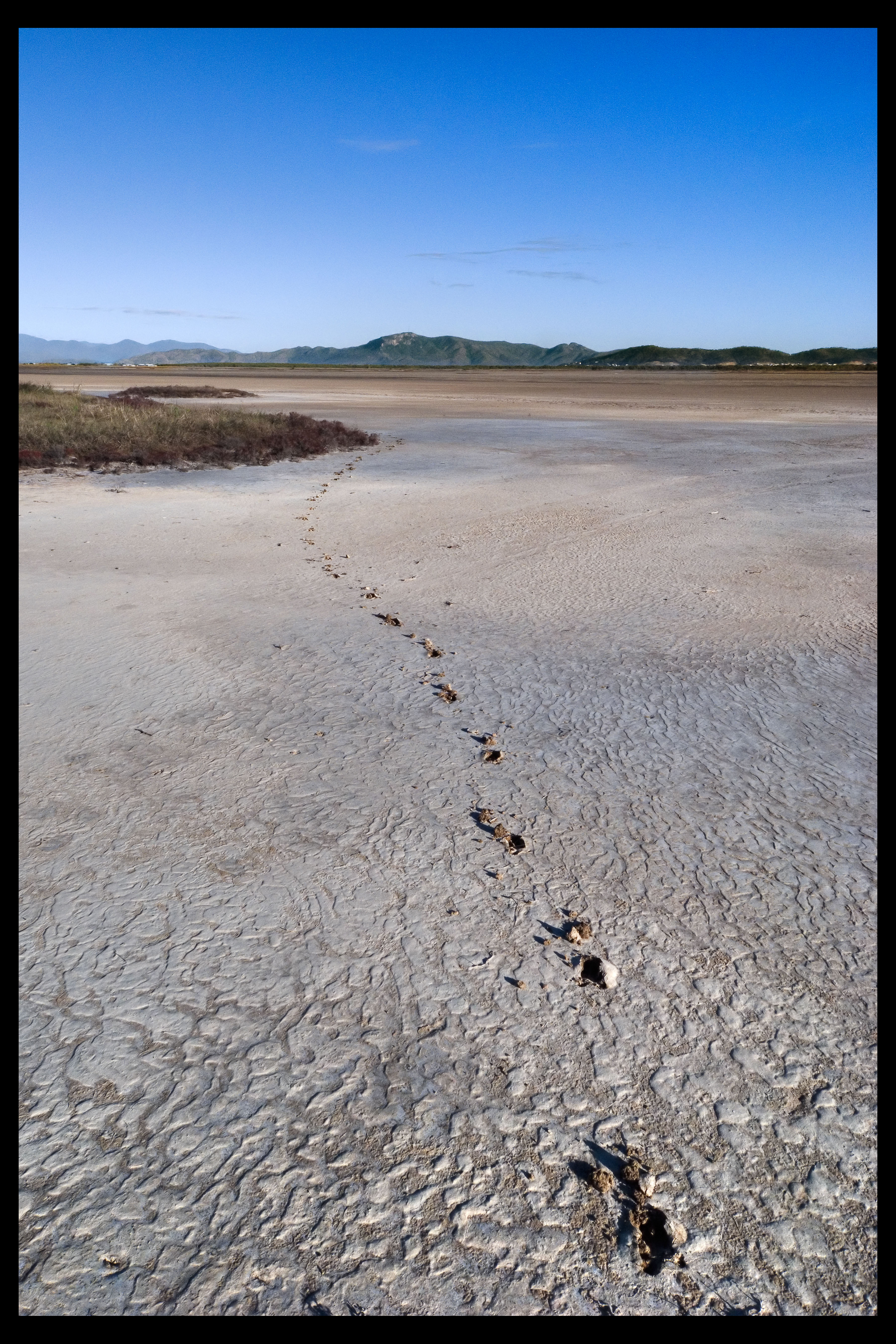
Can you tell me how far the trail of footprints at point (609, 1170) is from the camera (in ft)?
6.37

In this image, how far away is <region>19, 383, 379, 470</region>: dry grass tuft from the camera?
14641mm

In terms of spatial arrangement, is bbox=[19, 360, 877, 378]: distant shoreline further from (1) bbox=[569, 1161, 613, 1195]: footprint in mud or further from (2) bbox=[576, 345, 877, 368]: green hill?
(1) bbox=[569, 1161, 613, 1195]: footprint in mud

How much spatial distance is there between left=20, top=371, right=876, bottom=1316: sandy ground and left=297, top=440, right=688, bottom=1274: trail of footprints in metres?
0.03

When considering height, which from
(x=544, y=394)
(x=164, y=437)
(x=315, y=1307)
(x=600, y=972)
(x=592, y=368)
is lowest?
(x=315, y=1307)

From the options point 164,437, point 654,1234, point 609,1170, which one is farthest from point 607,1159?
point 164,437

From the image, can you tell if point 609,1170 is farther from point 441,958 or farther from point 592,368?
point 592,368

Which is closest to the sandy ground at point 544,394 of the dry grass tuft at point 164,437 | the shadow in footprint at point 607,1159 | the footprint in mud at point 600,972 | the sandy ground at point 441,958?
the dry grass tuft at point 164,437

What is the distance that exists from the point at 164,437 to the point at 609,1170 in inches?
665

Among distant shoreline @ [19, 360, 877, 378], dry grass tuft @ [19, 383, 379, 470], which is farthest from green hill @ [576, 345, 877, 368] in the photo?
dry grass tuft @ [19, 383, 379, 470]

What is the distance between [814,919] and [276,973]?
1963mm

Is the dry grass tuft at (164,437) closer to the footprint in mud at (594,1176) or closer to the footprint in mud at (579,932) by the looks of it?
the footprint in mud at (579,932)

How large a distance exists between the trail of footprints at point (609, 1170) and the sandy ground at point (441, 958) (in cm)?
3

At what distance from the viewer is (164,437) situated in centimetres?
1670
